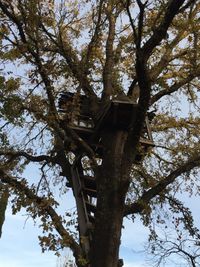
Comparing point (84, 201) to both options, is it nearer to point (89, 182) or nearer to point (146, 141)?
point (89, 182)

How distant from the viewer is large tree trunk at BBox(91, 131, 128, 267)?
770cm

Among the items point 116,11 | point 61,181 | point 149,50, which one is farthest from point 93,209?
point 116,11

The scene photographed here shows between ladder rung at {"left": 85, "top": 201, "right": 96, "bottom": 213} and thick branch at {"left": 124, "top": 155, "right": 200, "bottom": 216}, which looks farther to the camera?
ladder rung at {"left": 85, "top": 201, "right": 96, "bottom": 213}

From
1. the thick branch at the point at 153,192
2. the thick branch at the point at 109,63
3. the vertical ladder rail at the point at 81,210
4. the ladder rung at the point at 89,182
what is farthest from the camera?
the thick branch at the point at 109,63

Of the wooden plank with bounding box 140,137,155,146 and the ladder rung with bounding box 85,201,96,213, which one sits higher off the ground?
the wooden plank with bounding box 140,137,155,146

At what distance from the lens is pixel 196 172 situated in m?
12.2

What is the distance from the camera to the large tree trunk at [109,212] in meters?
7.70

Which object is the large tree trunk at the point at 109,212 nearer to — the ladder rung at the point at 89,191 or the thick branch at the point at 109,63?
the ladder rung at the point at 89,191

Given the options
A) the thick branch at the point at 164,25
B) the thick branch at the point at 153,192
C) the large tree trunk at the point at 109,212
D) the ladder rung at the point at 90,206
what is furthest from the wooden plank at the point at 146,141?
the thick branch at the point at 164,25

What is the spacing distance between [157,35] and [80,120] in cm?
405

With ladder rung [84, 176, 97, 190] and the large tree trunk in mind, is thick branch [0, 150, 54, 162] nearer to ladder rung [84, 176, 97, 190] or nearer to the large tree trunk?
ladder rung [84, 176, 97, 190]

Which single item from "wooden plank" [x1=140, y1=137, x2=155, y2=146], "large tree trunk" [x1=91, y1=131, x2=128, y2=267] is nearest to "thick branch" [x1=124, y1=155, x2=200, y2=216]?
"large tree trunk" [x1=91, y1=131, x2=128, y2=267]

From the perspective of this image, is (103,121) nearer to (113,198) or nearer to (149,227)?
(113,198)

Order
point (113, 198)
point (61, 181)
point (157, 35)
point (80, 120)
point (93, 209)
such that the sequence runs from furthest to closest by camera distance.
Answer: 1. point (61, 181)
2. point (80, 120)
3. point (93, 209)
4. point (113, 198)
5. point (157, 35)
